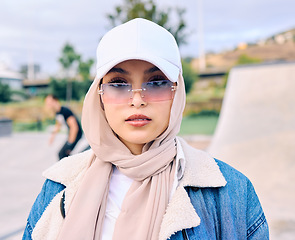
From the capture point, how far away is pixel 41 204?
1.30 meters

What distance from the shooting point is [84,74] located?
27.3m

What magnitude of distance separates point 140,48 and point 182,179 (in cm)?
50

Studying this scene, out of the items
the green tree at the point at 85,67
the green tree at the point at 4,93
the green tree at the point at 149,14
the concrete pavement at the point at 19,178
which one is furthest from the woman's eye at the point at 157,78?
the green tree at the point at 4,93

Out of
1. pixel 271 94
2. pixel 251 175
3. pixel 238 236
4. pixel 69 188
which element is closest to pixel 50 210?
pixel 69 188

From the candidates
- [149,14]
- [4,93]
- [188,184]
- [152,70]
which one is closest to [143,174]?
[188,184]

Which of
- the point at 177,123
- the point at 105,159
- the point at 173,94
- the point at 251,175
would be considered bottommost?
the point at 251,175

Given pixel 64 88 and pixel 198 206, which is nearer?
pixel 198 206

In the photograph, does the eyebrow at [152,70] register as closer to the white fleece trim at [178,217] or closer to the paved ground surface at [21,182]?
the white fleece trim at [178,217]

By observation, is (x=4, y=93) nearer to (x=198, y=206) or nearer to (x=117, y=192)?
(x=117, y=192)

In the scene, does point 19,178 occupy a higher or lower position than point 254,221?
lower

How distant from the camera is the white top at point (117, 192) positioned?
3.89 ft

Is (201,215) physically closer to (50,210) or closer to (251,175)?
(50,210)

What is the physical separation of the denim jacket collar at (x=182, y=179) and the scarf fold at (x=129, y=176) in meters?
0.04

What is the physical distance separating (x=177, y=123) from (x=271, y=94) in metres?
6.70
